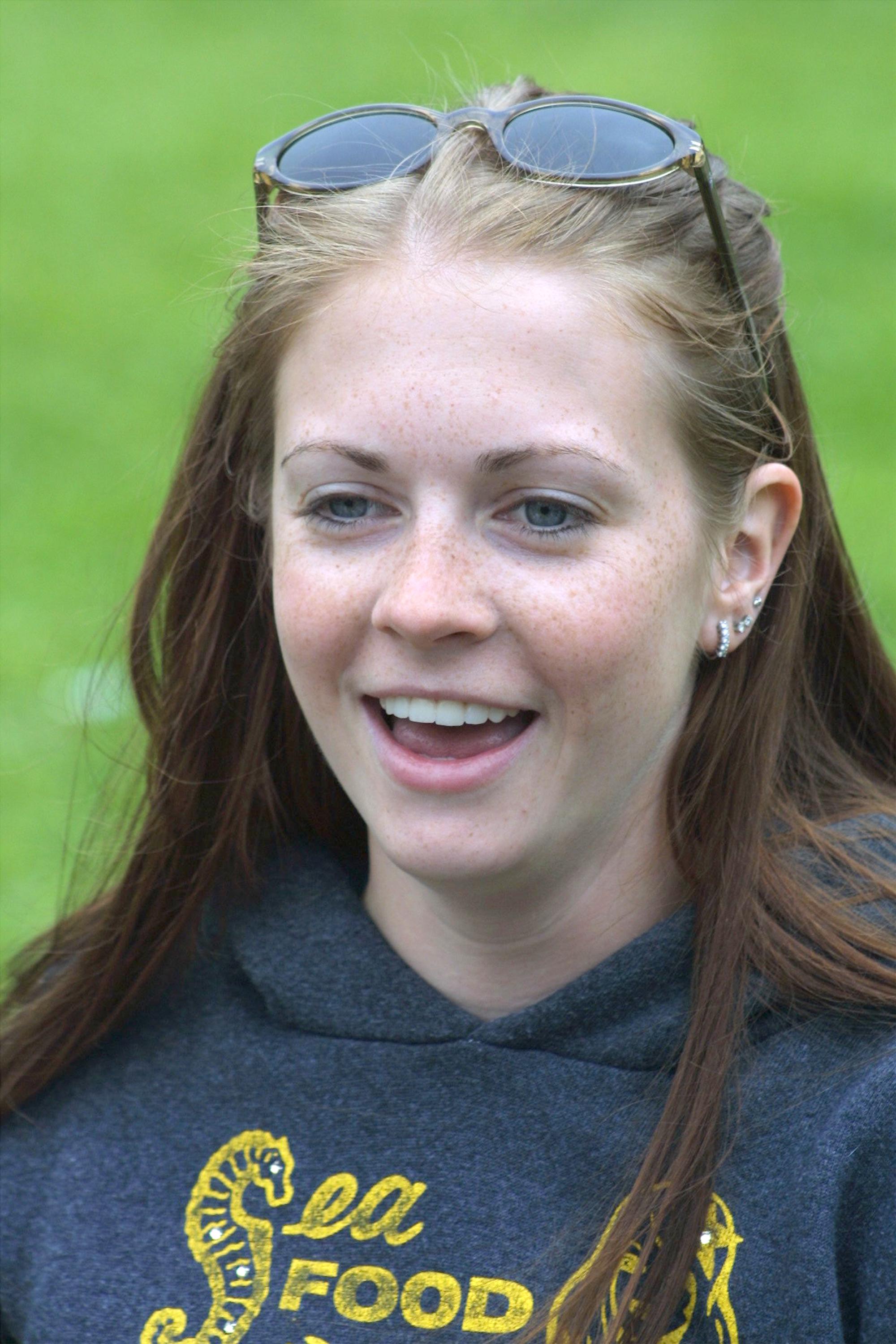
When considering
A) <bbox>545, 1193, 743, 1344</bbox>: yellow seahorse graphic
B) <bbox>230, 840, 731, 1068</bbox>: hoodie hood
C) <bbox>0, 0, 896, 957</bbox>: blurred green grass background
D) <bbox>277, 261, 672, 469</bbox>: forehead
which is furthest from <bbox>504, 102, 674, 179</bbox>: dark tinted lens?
<bbox>0, 0, 896, 957</bbox>: blurred green grass background

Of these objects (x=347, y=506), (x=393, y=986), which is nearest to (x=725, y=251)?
(x=347, y=506)

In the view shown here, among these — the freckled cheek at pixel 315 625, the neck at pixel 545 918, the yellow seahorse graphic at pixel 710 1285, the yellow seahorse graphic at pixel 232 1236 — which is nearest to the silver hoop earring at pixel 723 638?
the neck at pixel 545 918

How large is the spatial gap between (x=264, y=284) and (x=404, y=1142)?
1.19 metres

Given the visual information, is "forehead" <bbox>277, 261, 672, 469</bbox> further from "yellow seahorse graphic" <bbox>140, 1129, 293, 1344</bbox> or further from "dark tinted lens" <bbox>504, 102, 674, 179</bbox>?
"yellow seahorse graphic" <bbox>140, 1129, 293, 1344</bbox>

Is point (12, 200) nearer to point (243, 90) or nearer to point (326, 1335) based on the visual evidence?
point (243, 90)

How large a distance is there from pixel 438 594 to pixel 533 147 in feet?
2.05

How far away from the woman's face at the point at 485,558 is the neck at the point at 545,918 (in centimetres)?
Answer: 11

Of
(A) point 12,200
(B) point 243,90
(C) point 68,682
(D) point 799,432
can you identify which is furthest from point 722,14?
(D) point 799,432

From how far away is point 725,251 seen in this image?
2.40 meters

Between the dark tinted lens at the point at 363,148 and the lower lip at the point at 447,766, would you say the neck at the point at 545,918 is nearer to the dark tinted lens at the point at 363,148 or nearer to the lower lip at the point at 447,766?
the lower lip at the point at 447,766

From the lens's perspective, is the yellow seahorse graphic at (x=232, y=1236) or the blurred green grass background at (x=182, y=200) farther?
the blurred green grass background at (x=182, y=200)

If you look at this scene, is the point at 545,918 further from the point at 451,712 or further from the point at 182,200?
the point at 182,200

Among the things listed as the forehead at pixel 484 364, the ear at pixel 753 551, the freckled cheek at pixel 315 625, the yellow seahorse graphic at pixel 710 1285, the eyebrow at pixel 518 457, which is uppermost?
the forehead at pixel 484 364

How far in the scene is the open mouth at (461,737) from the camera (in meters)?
2.26
